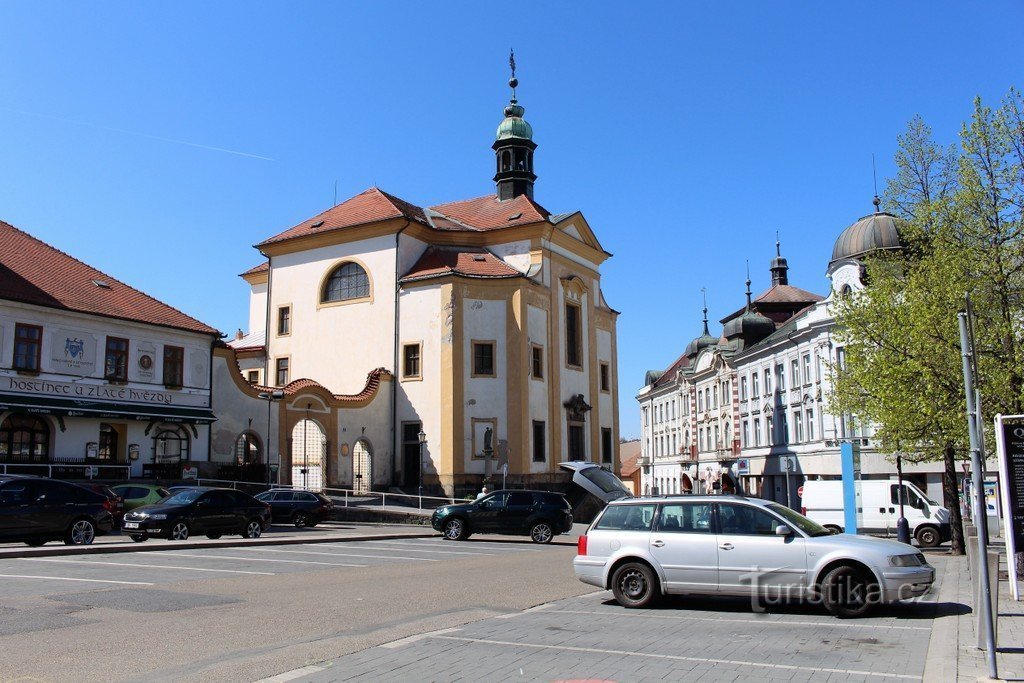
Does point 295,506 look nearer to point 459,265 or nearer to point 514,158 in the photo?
point 459,265

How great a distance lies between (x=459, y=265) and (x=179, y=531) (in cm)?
2448

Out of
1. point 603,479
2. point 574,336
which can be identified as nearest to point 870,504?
point 603,479

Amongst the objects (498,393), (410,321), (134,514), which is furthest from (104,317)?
(498,393)

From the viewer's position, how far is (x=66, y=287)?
3238 centimetres

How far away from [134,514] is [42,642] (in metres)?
14.0

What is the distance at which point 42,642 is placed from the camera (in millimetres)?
8711

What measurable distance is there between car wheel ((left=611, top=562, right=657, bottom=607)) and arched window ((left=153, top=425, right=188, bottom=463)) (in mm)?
25806

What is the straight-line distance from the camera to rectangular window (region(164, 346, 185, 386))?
3434 centimetres

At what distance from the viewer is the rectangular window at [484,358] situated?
4300 centimetres

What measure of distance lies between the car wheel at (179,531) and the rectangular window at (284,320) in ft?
87.0

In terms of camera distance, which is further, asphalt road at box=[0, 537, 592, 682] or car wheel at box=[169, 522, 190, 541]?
car wheel at box=[169, 522, 190, 541]

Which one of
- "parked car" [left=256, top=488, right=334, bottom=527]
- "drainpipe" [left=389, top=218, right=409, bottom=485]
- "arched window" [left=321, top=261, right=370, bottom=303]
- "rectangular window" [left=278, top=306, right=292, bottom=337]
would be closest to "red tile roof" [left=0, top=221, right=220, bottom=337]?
"parked car" [left=256, top=488, right=334, bottom=527]

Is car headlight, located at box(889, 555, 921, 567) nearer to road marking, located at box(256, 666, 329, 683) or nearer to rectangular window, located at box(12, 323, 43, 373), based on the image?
road marking, located at box(256, 666, 329, 683)

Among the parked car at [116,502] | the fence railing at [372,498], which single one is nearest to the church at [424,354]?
the fence railing at [372,498]
